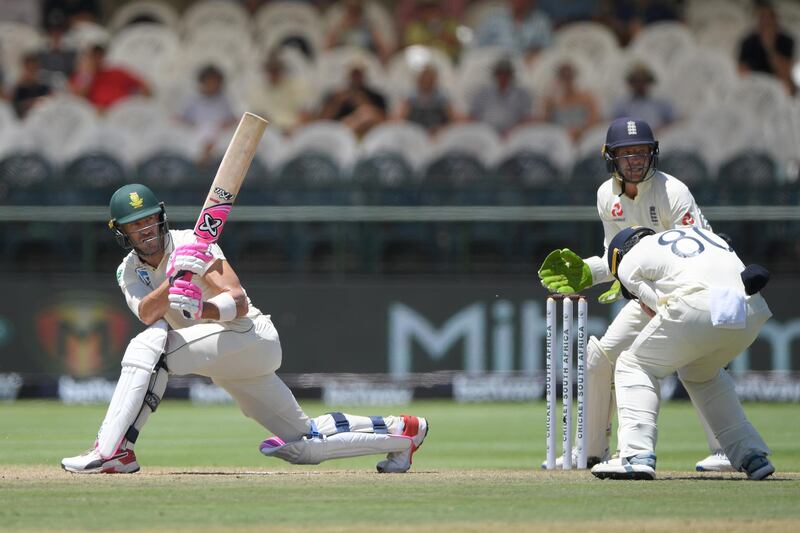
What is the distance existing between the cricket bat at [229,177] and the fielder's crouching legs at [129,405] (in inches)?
24.0

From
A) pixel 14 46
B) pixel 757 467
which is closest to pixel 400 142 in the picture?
pixel 14 46

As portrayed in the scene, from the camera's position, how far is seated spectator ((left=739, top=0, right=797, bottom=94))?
594 inches

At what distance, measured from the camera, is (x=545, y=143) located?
45.0 feet

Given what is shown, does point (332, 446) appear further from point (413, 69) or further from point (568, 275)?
point (413, 69)

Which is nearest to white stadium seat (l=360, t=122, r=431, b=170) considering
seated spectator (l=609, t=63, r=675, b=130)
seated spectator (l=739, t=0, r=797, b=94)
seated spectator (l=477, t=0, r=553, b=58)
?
seated spectator (l=609, t=63, r=675, b=130)

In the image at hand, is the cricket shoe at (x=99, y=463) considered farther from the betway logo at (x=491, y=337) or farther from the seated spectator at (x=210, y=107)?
the seated spectator at (x=210, y=107)

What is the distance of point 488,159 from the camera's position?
1361 cm

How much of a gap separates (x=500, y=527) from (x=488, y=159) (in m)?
8.90

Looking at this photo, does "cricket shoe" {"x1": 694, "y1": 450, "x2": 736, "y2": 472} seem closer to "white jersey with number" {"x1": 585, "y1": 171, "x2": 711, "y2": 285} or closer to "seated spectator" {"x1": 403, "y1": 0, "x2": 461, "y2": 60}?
"white jersey with number" {"x1": 585, "y1": 171, "x2": 711, "y2": 285}

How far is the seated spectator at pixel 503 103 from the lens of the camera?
14.5 meters

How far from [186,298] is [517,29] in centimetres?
1046

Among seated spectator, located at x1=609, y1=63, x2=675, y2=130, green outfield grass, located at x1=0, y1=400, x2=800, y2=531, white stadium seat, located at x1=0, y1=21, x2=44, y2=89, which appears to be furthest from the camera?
white stadium seat, located at x1=0, y1=21, x2=44, y2=89

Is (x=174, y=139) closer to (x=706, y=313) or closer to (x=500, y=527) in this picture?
(x=706, y=313)

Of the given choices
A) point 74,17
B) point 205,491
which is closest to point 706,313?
point 205,491
